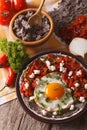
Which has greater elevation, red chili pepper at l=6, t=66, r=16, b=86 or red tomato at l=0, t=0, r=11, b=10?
red tomato at l=0, t=0, r=11, b=10

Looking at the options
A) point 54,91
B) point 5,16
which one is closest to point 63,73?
point 54,91

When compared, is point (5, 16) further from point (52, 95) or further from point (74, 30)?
point (52, 95)

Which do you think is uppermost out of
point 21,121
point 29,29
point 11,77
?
point 29,29

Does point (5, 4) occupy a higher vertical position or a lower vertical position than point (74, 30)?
higher

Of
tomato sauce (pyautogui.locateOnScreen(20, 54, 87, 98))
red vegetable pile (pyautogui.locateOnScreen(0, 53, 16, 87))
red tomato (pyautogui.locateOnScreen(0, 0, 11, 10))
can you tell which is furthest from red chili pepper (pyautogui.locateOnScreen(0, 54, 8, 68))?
red tomato (pyautogui.locateOnScreen(0, 0, 11, 10))

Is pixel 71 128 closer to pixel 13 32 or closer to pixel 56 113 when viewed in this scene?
pixel 56 113

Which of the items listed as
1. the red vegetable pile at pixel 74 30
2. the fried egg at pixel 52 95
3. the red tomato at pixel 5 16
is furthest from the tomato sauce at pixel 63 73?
the red tomato at pixel 5 16

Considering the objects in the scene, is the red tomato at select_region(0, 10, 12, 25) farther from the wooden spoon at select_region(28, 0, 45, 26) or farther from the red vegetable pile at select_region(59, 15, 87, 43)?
the red vegetable pile at select_region(59, 15, 87, 43)
